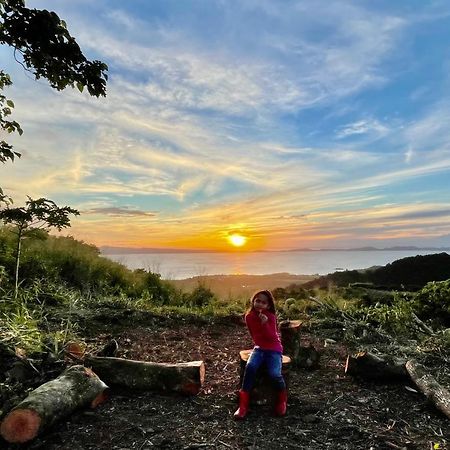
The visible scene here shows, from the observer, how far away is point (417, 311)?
8.91 m

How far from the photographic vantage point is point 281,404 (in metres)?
4.48

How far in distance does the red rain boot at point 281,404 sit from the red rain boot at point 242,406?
1.02 ft

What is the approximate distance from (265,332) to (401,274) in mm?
10848

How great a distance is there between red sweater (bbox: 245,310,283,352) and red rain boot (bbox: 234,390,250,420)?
53cm

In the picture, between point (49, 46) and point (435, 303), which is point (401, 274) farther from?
point (49, 46)

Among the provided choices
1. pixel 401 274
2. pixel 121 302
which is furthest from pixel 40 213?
pixel 401 274

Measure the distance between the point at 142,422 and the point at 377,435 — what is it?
7.22 ft

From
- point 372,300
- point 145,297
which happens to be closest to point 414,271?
point 372,300

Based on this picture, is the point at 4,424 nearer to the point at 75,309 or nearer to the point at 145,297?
the point at 75,309

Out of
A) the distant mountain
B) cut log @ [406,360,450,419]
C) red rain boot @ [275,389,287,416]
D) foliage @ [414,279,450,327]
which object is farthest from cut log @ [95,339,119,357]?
the distant mountain

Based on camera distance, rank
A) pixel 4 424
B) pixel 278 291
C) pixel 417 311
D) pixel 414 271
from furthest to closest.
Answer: pixel 414 271 → pixel 278 291 → pixel 417 311 → pixel 4 424

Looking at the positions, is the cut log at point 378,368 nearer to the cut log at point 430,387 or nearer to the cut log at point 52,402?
the cut log at point 430,387

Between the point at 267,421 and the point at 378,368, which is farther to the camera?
the point at 378,368

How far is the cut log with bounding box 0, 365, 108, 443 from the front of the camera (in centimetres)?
387
